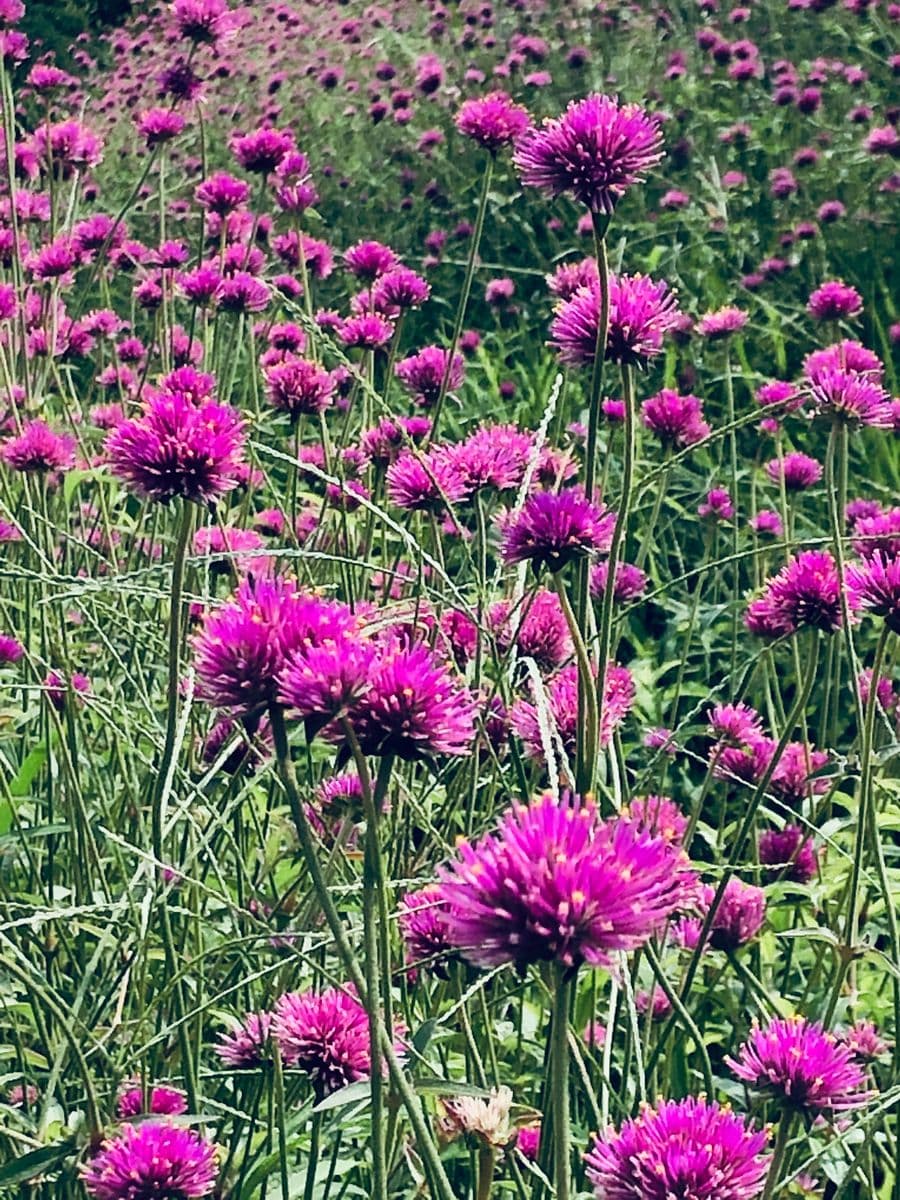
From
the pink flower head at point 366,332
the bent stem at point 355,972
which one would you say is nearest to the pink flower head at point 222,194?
the pink flower head at point 366,332

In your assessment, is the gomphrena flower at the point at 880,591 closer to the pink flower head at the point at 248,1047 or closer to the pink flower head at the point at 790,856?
the pink flower head at the point at 790,856

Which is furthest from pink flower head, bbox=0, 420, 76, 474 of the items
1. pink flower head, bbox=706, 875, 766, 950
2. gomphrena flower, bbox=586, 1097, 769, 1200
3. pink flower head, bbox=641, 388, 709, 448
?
gomphrena flower, bbox=586, 1097, 769, 1200

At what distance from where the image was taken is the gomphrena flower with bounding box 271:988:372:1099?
112 centimetres

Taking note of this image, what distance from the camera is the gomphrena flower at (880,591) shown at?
1359 mm

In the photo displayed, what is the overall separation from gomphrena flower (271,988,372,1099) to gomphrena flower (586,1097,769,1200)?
0.29m

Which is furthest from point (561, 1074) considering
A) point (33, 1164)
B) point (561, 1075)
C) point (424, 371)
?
point (424, 371)

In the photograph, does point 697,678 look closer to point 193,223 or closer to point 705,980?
point 705,980

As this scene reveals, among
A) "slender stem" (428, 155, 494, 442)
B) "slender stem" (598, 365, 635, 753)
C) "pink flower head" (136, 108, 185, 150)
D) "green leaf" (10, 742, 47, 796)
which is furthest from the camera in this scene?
"pink flower head" (136, 108, 185, 150)

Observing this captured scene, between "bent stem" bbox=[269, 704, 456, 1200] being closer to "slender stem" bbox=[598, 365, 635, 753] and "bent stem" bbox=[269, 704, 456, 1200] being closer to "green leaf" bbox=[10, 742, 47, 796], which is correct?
"slender stem" bbox=[598, 365, 635, 753]

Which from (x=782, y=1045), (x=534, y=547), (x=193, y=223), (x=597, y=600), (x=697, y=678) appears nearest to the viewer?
(x=782, y=1045)

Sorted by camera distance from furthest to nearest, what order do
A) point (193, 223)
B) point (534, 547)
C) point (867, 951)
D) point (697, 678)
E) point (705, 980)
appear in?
point (193, 223) → point (697, 678) → point (705, 980) → point (867, 951) → point (534, 547)

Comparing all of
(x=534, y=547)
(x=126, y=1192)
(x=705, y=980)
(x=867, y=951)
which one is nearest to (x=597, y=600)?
(x=705, y=980)

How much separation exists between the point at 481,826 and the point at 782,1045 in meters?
0.49

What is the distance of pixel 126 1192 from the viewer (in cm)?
99
